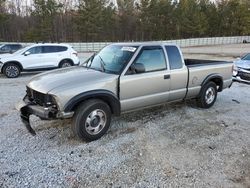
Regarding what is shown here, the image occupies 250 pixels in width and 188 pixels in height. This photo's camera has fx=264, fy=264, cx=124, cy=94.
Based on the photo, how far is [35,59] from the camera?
41.1ft

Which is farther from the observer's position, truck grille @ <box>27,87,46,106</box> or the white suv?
the white suv

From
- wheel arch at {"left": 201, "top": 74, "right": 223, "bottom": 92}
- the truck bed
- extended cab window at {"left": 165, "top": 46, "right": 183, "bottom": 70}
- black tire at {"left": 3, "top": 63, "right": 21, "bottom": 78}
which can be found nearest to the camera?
extended cab window at {"left": 165, "top": 46, "right": 183, "bottom": 70}

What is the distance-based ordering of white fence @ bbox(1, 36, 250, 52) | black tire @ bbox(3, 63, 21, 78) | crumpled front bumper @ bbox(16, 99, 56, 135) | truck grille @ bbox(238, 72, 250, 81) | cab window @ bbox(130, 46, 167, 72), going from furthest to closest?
white fence @ bbox(1, 36, 250, 52) → black tire @ bbox(3, 63, 21, 78) → truck grille @ bbox(238, 72, 250, 81) → cab window @ bbox(130, 46, 167, 72) → crumpled front bumper @ bbox(16, 99, 56, 135)

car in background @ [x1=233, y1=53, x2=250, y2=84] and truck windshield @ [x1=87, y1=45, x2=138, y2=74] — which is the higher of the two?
truck windshield @ [x1=87, y1=45, x2=138, y2=74]

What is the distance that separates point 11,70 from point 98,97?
911 cm

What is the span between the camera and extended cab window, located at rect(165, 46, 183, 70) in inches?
221

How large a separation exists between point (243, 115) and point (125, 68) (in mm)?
3207

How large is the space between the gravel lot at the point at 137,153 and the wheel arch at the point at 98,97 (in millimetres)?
537

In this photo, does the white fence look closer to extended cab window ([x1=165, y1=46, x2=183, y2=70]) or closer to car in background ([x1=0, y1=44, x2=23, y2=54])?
car in background ([x1=0, y1=44, x2=23, y2=54])

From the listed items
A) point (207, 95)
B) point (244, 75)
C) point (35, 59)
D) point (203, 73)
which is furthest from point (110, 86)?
point (35, 59)

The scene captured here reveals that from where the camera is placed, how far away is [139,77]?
5.00 metres

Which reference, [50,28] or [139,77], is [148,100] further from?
[50,28]

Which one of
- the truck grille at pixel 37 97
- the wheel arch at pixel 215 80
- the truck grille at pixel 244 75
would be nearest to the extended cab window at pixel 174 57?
the wheel arch at pixel 215 80

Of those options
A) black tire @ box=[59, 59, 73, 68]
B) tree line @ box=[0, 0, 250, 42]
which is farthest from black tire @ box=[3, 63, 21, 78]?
tree line @ box=[0, 0, 250, 42]
